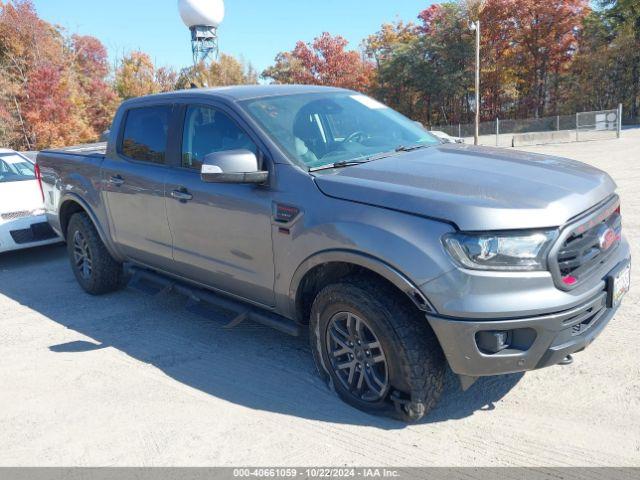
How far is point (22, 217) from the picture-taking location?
23.3 ft

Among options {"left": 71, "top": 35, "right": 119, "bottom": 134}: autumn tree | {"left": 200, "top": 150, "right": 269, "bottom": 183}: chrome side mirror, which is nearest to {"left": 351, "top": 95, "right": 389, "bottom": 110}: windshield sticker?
{"left": 200, "top": 150, "right": 269, "bottom": 183}: chrome side mirror

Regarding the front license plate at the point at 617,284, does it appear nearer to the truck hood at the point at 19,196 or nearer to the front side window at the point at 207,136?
the front side window at the point at 207,136

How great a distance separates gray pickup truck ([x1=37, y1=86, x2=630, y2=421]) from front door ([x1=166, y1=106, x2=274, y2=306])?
0.04 feet

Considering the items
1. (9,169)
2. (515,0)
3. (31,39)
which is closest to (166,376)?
(9,169)

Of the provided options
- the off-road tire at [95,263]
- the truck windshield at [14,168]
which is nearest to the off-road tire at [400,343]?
the off-road tire at [95,263]

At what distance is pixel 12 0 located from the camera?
29.3 meters

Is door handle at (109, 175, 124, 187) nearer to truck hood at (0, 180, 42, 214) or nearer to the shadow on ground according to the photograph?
the shadow on ground

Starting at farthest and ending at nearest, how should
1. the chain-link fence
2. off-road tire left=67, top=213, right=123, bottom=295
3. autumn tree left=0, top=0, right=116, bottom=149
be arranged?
autumn tree left=0, top=0, right=116, bottom=149 → the chain-link fence → off-road tire left=67, top=213, right=123, bottom=295

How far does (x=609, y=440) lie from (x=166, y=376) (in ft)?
9.17

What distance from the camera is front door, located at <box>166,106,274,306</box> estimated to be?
3578 millimetres

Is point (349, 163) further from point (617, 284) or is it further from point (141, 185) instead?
point (141, 185)

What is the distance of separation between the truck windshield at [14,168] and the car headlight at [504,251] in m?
7.21

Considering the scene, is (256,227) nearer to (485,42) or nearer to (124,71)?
(485,42)

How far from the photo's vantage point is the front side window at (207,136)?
3.82m
